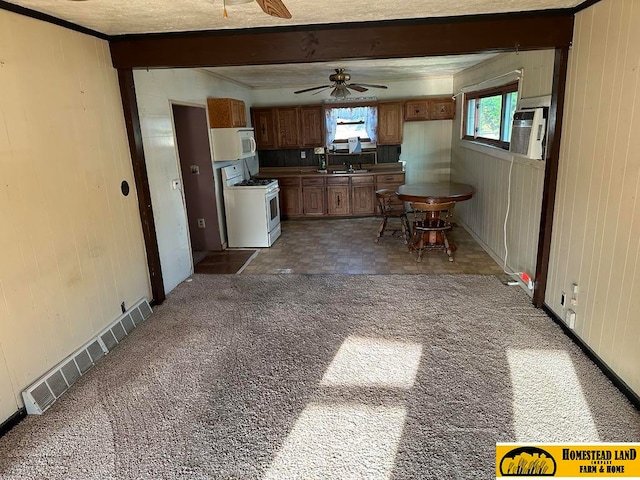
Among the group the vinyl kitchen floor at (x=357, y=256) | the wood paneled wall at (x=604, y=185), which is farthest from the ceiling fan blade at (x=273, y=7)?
the vinyl kitchen floor at (x=357, y=256)

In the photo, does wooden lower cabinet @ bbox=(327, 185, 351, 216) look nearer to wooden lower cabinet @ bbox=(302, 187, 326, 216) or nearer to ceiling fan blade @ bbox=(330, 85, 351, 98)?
wooden lower cabinet @ bbox=(302, 187, 326, 216)

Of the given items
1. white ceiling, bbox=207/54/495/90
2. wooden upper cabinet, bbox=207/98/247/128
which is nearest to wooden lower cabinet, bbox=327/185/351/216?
white ceiling, bbox=207/54/495/90

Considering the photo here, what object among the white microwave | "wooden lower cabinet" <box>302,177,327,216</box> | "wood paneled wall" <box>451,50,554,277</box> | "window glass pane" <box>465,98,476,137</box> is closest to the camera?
"wood paneled wall" <box>451,50,554,277</box>

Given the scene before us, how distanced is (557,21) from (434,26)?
33.1 inches

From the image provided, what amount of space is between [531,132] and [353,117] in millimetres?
4141

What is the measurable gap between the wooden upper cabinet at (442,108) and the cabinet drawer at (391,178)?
43.6 inches

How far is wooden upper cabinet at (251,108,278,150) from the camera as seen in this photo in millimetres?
7113

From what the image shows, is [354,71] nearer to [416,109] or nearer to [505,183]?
[416,109]

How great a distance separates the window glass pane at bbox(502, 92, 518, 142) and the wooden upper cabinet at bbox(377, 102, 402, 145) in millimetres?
2439

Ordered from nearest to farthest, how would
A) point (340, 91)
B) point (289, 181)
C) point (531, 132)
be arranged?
point (531, 132) → point (340, 91) → point (289, 181)

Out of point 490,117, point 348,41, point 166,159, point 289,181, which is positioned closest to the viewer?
point 348,41

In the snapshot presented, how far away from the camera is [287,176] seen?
6996 millimetres

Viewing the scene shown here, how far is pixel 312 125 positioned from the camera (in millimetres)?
7133

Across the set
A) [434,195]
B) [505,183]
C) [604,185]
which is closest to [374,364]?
[604,185]
